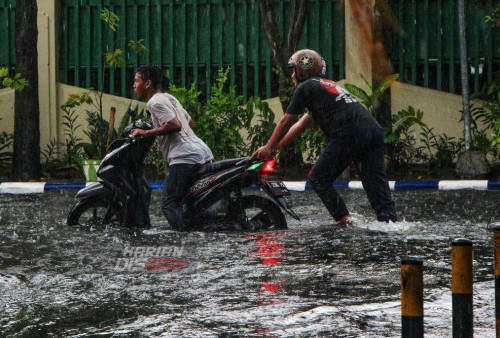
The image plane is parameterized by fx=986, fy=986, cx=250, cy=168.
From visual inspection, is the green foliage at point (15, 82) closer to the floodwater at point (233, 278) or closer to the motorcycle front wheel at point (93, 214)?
the floodwater at point (233, 278)

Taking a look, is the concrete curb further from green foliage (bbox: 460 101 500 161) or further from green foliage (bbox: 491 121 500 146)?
green foliage (bbox: 460 101 500 161)

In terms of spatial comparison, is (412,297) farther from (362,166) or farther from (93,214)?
(93,214)

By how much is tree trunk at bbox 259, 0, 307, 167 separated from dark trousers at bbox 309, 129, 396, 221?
6625 millimetres

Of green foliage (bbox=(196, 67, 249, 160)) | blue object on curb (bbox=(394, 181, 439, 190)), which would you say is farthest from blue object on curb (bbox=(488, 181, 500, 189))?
green foliage (bbox=(196, 67, 249, 160))

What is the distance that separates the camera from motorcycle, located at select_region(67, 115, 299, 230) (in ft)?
28.8

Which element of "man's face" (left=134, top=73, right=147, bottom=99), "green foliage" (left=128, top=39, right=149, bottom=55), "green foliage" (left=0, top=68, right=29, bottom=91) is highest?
"green foliage" (left=128, top=39, right=149, bottom=55)

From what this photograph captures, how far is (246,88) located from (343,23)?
49.6ft

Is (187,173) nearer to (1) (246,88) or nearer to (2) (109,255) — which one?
(2) (109,255)

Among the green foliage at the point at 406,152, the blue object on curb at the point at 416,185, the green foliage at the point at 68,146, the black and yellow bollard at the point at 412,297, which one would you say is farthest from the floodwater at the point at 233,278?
the green foliage at the point at 68,146

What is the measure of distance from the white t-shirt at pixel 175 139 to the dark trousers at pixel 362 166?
3.51ft

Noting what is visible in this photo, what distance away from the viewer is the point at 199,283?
6301mm

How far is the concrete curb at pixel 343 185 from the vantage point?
13797 mm

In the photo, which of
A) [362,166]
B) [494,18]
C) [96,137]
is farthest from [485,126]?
[362,166]

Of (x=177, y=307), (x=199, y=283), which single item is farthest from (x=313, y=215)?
(x=177, y=307)
